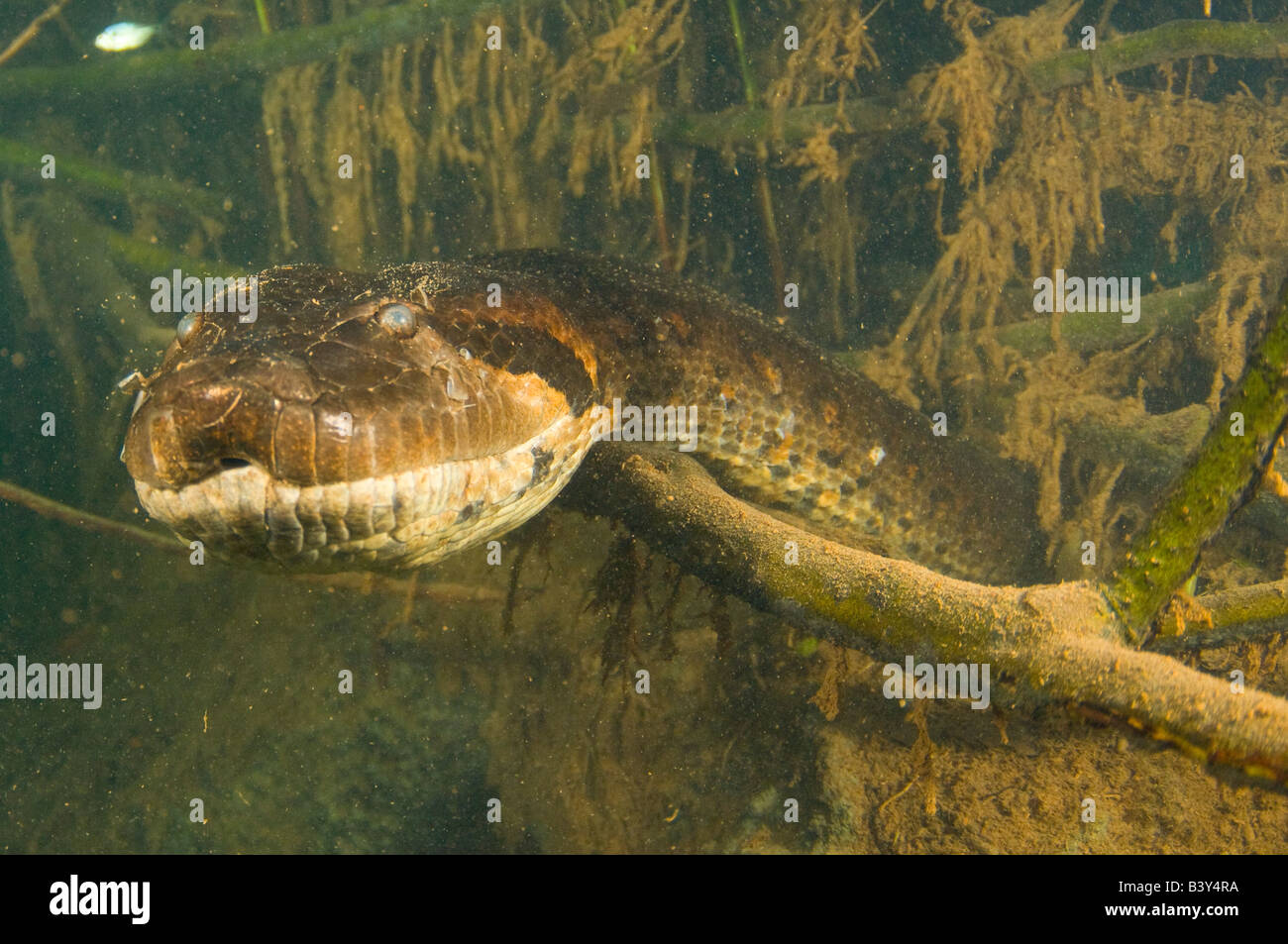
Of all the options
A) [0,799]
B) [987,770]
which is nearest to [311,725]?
[0,799]

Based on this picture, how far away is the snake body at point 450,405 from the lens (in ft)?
6.54

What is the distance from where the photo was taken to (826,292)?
7.05m

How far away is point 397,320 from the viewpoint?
2.36 metres

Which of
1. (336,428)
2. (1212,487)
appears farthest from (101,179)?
(1212,487)

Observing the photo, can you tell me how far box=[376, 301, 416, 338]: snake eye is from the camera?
2.35m

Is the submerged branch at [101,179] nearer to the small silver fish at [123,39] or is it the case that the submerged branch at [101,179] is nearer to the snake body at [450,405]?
the small silver fish at [123,39]

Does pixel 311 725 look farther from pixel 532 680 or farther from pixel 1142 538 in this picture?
pixel 1142 538

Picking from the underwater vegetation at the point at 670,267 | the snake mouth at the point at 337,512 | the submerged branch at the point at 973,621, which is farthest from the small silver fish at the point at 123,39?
the submerged branch at the point at 973,621

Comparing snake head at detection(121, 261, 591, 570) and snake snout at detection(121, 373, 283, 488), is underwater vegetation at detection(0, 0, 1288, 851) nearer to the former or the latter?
snake head at detection(121, 261, 591, 570)

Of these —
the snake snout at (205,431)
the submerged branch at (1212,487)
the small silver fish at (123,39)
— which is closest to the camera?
the snake snout at (205,431)

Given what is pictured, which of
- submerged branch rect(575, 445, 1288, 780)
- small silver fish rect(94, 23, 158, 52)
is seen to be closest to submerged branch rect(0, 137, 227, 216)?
small silver fish rect(94, 23, 158, 52)

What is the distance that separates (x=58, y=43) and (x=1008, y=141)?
1615cm

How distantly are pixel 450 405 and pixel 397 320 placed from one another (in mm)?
340

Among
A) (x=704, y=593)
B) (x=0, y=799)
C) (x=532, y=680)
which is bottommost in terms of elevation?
(x=0, y=799)
